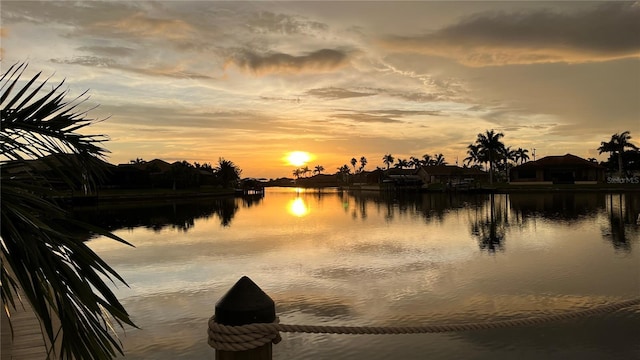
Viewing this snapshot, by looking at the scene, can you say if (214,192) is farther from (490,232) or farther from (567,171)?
(567,171)

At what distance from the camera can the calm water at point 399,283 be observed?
29.0ft

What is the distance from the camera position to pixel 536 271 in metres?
15.5

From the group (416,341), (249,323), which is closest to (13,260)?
(249,323)

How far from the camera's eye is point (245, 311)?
216 cm

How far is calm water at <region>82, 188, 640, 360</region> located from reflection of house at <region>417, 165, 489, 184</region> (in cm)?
7464

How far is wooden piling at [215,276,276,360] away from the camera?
214 centimetres

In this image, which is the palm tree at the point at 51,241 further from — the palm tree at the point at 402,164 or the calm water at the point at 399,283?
the palm tree at the point at 402,164

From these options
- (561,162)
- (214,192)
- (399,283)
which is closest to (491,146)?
(561,162)

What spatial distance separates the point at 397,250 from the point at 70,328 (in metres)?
19.8

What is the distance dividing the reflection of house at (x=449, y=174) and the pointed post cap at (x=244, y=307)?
102 meters

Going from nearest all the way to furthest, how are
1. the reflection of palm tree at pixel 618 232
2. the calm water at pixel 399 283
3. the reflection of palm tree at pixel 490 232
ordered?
the calm water at pixel 399 283
the reflection of palm tree at pixel 618 232
the reflection of palm tree at pixel 490 232

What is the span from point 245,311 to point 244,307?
0.02 m

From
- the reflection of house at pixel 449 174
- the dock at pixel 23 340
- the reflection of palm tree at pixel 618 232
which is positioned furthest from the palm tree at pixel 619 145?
the dock at pixel 23 340

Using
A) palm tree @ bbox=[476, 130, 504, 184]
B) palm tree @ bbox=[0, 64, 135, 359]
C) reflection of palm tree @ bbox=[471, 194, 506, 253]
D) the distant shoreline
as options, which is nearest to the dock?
palm tree @ bbox=[0, 64, 135, 359]
